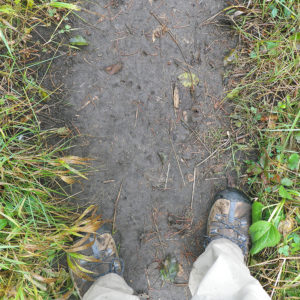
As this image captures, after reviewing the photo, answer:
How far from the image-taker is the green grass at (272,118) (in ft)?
6.62

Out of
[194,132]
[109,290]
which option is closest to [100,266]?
[109,290]

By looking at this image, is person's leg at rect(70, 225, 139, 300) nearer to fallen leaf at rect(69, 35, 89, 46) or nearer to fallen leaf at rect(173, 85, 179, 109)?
fallen leaf at rect(173, 85, 179, 109)

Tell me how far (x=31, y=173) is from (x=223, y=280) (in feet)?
4.60

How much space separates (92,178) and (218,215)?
1.00m

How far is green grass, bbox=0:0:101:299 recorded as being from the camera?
1820mm

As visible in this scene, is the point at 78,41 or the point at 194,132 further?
the point at 194,132

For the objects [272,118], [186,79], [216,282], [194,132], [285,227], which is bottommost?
[285,227]

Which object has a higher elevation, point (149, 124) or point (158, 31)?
point (158, 31)

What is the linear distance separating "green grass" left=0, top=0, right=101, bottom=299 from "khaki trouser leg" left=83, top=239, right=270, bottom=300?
0.93ft

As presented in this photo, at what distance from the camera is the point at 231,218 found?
2143 mm

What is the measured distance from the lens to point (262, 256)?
2.09m

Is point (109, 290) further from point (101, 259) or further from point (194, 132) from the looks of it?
point (194, 132)

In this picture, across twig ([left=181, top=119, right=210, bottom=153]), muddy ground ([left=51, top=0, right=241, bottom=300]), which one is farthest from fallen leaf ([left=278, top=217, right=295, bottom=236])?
twig ([left=181, top=119, right=210, bottom=153])

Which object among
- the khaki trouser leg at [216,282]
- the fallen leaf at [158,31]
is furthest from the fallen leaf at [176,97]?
the khaki trouser leg at [216,282]
